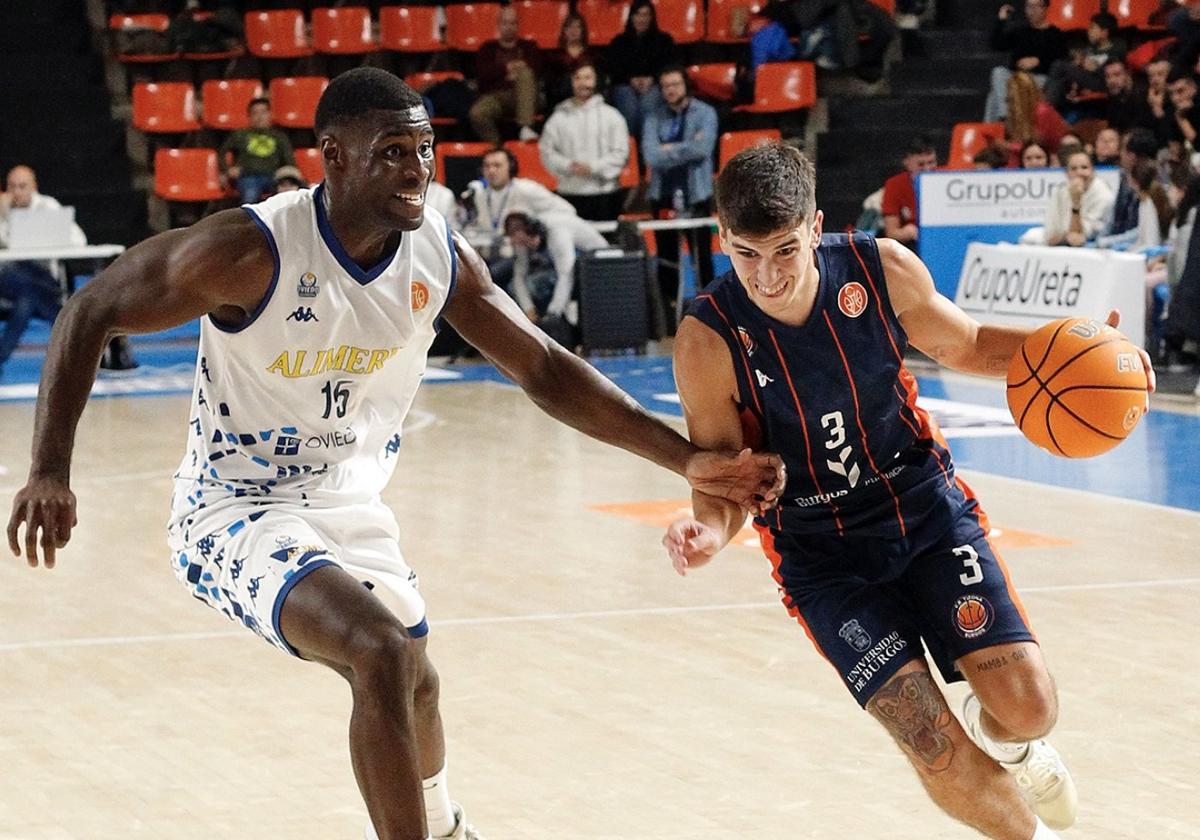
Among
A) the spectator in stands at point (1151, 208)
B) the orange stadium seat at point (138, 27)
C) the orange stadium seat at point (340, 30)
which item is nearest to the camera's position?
the spectator in stands at point (1151, 208)

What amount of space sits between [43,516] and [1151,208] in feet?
37.5

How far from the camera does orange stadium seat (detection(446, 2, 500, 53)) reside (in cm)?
2034

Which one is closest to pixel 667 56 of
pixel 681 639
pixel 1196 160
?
pixel 1196 160

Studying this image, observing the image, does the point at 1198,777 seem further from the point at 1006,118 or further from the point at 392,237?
the point at 1006,118

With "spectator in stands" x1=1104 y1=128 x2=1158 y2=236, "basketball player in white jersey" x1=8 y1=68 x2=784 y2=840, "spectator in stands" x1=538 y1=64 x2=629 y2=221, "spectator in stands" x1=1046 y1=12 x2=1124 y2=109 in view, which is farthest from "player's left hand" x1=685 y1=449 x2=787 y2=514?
"spectator in stands" x1=1046 y1=12 x2=1124 y2=109

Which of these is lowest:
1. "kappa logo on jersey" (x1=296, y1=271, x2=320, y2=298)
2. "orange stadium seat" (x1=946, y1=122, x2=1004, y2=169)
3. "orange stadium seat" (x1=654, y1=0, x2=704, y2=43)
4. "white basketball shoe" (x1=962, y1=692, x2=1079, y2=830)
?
"orange stadium seat" (x1=946, y1=122, x2=1004, y2=169)

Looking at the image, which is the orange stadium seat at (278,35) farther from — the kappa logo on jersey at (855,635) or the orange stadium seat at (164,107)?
the kappa logo on jersey at (855,635)

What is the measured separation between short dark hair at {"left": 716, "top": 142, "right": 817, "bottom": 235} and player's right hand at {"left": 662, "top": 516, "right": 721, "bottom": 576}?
0.62 metres

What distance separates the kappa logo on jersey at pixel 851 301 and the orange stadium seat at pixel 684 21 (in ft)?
54.3

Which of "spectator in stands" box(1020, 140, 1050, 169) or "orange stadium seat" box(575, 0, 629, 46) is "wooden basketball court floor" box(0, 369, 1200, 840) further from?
"orange stadium seat" box(575, 0, 629, 46)

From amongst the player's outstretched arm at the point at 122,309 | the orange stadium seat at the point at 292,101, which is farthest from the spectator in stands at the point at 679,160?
the player's outstretched arm at the point at 122,309

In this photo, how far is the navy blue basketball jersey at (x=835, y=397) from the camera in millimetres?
4266

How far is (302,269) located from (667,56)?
48.7 ft

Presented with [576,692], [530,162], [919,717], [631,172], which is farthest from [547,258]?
[919,717]
